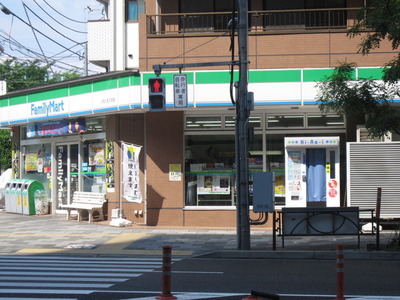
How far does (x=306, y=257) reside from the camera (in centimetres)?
1329

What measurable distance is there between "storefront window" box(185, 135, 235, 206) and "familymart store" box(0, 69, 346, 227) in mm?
34

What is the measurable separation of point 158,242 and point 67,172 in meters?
8.12

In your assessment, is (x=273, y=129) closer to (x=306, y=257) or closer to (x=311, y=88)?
(x=311, y=88)

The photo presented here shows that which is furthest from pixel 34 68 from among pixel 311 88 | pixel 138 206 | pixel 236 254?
pixel 236 254

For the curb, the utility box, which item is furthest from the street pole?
the curb

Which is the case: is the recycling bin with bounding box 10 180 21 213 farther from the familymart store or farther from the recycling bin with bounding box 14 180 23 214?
the familymart store

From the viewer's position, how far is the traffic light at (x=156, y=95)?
14.7 meters

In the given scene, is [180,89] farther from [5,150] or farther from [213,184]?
[5,150]

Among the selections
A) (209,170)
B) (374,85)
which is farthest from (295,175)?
(374,85)

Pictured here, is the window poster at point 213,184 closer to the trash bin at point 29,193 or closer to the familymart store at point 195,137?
the familymart store at point 195,137

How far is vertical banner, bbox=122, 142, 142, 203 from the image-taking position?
18.9 m

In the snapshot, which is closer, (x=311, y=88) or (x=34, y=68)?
(x=311, y=88)

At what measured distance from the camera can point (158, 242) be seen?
15.9 metres

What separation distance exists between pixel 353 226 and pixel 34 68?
42707 millimetres
